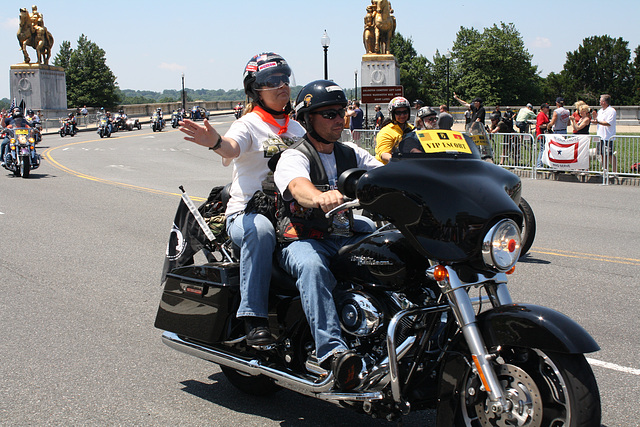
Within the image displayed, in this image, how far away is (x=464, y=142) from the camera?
10.9 ft

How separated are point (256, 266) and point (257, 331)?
1.21 feet

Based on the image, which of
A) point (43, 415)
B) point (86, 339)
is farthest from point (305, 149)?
point (86, 339)

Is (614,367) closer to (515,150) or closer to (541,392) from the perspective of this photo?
(541,392)

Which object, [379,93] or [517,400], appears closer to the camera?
[517,400]

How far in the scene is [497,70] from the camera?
10750 cm

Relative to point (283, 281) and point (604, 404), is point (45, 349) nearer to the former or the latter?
point (283, 281)

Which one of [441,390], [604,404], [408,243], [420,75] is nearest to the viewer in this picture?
[441,390]

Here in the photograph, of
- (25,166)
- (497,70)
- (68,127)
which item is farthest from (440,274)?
(497,70)

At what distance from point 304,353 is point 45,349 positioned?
8.56 ft

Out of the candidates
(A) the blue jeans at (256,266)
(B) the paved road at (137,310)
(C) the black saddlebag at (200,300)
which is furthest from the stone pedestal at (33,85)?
(A) the blue jeans at (256,266)

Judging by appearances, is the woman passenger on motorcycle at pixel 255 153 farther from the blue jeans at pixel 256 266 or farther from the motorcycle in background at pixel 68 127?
the motorcycle in background at pixel 68 127

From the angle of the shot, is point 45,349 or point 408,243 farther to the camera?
point 45,349

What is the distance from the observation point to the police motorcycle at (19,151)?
19.5 m

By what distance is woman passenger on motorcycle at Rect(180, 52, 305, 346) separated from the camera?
12.7ft
